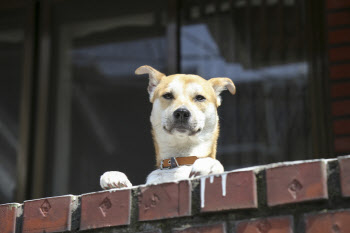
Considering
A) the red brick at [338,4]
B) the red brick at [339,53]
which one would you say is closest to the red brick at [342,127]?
the red brick at [339,53]

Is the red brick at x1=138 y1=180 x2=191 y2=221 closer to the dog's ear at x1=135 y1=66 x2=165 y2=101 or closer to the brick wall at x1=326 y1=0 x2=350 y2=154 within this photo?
the dog's ear at x1=135 y1=66 x2=165 y2=101

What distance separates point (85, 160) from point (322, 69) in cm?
195

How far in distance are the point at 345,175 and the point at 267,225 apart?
0.27m

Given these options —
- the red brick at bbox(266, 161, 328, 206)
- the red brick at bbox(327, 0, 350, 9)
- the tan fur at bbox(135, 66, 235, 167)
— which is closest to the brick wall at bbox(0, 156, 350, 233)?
the red brick at bbox(266, 161, 328, 206)

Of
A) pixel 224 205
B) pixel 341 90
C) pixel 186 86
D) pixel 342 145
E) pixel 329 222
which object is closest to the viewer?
pixel 329 222

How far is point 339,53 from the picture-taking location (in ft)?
14.2

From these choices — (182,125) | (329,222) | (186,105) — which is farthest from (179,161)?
(329,222)

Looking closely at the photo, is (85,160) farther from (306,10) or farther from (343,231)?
(343,231)

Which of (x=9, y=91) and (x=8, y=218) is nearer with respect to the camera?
(x=8, y=218)

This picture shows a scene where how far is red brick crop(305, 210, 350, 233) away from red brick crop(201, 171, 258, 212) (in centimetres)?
17

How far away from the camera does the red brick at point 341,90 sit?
4.27 metres

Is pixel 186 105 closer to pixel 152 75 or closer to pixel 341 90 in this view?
pixel 152 75

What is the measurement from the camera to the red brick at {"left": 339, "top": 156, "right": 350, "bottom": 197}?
1.81 meters

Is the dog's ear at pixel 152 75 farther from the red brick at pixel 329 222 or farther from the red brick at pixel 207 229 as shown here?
the red brick at pixel 329 222
